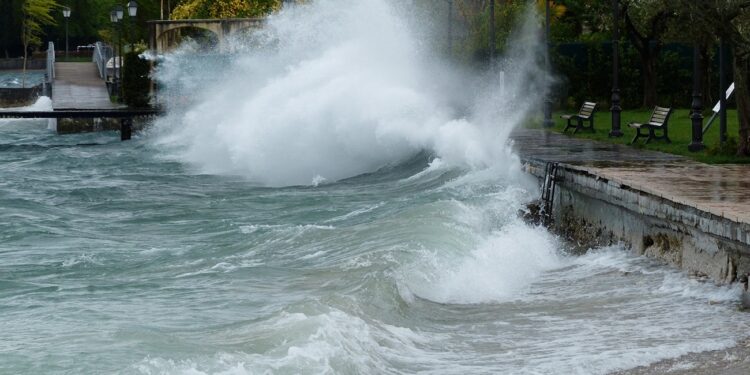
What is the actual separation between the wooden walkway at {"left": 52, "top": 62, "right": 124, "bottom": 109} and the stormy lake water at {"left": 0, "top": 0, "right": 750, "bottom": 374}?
25860 mm

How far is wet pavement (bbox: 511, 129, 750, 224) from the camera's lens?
47.5 ft

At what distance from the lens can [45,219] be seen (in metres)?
21.4

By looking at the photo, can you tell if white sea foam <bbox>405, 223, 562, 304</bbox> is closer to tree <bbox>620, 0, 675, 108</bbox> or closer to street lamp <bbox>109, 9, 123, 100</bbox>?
tree <bbox>620, 0, 675, 108</bbox>

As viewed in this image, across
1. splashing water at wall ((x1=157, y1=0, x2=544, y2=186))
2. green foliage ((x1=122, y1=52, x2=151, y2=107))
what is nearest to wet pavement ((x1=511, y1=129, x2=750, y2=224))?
splashing water at wall ((x1=157, y1=0, x2=544, y2=186))

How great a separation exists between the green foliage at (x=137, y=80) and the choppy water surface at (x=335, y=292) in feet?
105

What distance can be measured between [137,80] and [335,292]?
43.3 meters

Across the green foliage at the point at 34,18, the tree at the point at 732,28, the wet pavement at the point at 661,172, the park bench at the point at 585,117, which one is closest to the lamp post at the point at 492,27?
the park bench at the point at 585,117

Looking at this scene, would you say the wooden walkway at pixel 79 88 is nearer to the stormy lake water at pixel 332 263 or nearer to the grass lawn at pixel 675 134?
the stormy lake water at pixel 332 263

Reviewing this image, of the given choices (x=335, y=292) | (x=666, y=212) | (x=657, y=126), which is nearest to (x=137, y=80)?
(x=657, y=126)

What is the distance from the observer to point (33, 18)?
350ft

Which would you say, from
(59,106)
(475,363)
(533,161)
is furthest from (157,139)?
(475,363)

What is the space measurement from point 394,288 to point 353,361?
2.93m

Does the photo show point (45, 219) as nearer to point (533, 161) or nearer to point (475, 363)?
point (533, 161)

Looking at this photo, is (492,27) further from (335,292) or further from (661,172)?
(335,292)
